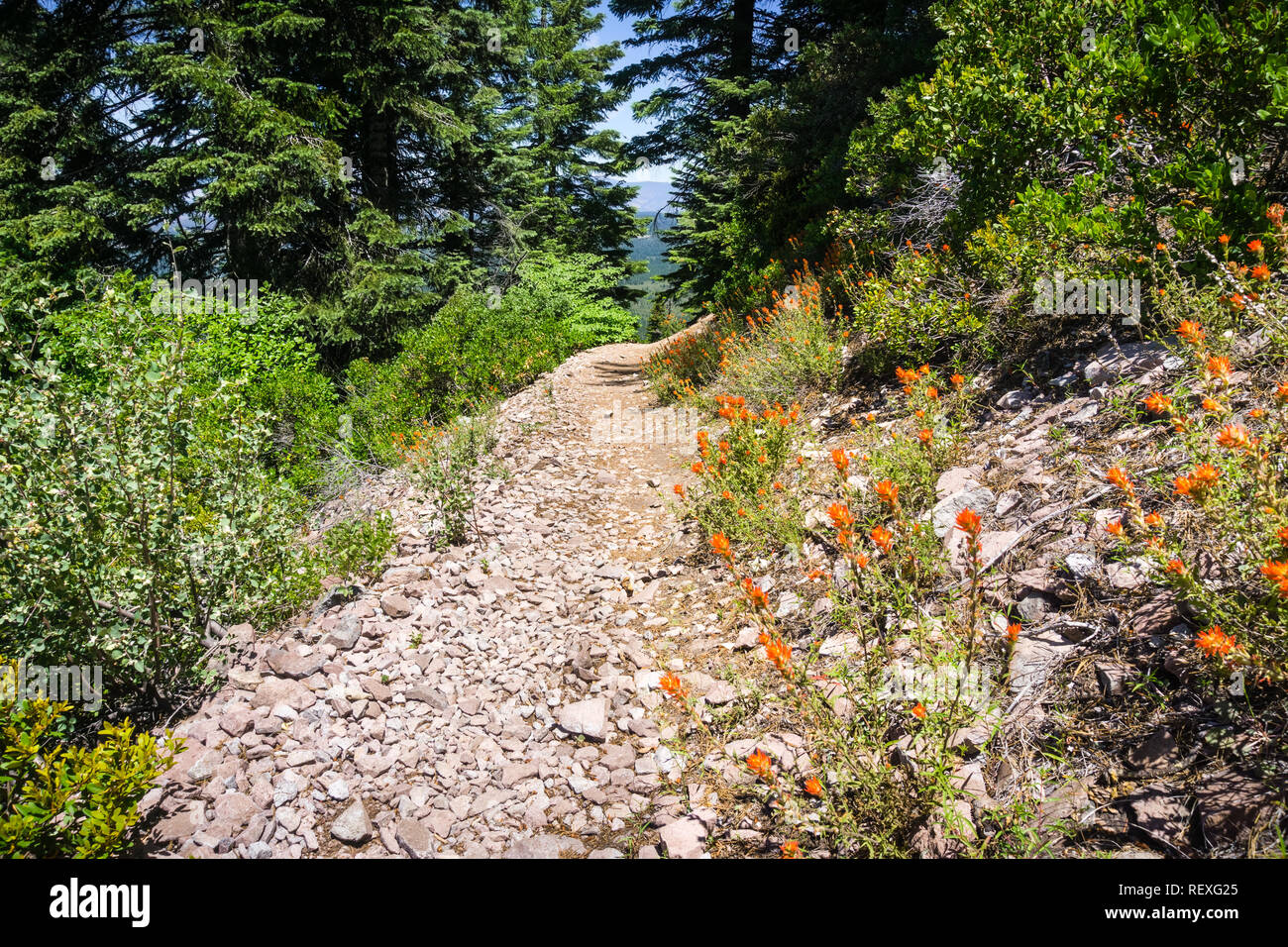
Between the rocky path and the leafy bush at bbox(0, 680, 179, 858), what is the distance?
47 centimetres

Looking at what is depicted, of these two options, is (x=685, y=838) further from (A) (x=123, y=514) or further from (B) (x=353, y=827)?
(A) (x=123, y=514)

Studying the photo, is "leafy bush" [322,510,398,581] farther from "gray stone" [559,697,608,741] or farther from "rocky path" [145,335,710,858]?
"gray stone" [559,697,608,741]

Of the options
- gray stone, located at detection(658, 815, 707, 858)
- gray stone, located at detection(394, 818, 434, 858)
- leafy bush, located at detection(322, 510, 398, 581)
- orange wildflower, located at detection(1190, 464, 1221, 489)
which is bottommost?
gray stone, located at detection(394, 818, 434, 858)

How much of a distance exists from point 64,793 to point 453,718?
1.69 metres

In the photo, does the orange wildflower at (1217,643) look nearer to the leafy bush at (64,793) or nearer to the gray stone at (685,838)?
the gray stone at (685,838)

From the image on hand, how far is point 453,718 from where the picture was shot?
3455mm

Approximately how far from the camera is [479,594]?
4469mm

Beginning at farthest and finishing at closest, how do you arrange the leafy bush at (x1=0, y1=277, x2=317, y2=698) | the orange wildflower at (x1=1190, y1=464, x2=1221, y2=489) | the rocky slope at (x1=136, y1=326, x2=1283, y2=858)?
the leafy bush at (x1=0, y1=277, x2=317, y2=698) → the rocky slope at (x1=136, y1=326, x2=1283, y2=858) → the orange wildflower at (x1=1190, y1=464, x2=1221, y2=489)

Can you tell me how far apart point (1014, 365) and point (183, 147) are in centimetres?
1589

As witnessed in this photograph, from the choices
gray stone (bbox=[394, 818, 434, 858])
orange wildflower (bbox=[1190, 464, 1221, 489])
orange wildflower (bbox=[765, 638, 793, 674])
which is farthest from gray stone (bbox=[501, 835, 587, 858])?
orange wildflower (bbox=[1190, 464, 1221, 489])

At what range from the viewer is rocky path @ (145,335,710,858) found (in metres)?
2.76

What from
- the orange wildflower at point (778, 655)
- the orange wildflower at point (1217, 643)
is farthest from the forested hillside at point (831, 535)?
the orange wildflower at point (1217, 643)

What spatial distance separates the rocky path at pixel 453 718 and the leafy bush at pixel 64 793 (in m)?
0.47
